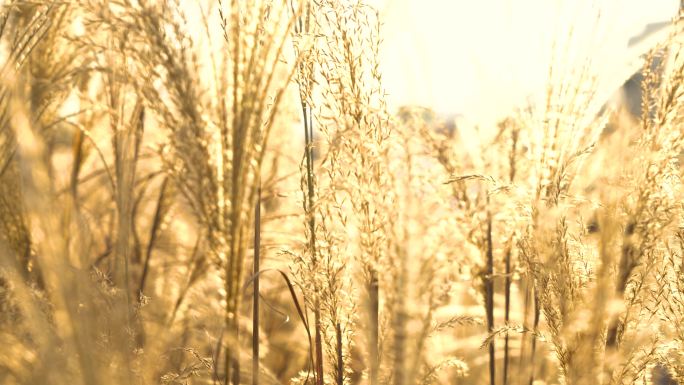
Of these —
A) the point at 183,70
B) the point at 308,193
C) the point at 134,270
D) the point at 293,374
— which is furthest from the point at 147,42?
the point at 293,374

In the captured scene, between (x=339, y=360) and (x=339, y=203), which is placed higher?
(x=339, y=203)

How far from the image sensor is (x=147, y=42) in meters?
0.74

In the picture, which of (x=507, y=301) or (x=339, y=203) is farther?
(x=507, y=301)

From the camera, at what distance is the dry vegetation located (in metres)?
0.76

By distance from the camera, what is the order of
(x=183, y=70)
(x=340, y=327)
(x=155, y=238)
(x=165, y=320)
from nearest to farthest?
(x=183, y=70), (x=340, y=327), (x=165, y=320), (x=155, y=238)

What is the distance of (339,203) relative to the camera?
1.12 m

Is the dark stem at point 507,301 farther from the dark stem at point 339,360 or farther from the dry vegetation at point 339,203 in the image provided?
the dark stem at point 339,360

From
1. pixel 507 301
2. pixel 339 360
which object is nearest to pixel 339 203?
pixel 339 360

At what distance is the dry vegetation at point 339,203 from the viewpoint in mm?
764

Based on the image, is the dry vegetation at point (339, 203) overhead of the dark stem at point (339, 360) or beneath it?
overhead

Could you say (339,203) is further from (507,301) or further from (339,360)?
(507,301)

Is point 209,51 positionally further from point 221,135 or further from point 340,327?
point 340,327

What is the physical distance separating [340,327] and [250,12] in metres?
0.61

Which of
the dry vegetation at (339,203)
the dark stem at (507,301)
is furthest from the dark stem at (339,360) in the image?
the dark stem at (507,301)
